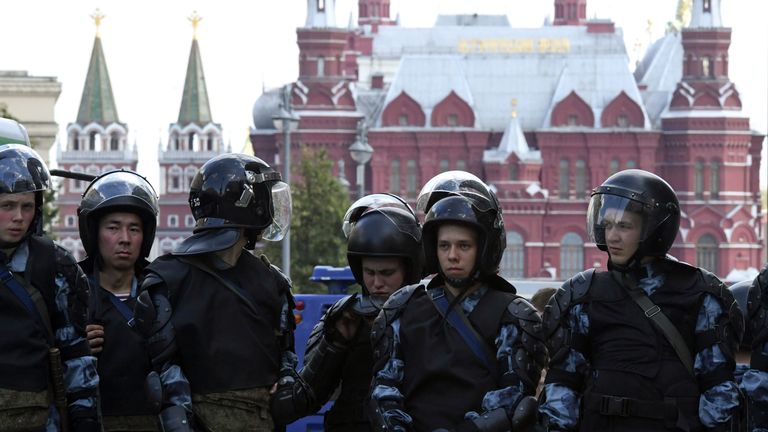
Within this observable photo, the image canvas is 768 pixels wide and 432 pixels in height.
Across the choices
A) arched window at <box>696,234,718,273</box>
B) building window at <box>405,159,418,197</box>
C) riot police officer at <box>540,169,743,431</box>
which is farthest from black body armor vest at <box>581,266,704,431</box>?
building window at <box>405,159,418,197</box>

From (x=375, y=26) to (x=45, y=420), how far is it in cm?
10047

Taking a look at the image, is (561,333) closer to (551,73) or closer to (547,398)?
(547,398)

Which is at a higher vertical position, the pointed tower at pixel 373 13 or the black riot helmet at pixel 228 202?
the pointed tower at pixel 373 13

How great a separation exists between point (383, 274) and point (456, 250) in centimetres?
Result: 85

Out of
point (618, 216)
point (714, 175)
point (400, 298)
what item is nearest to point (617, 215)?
point (618, 216)

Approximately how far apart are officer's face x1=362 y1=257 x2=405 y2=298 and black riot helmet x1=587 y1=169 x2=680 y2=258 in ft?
3.45

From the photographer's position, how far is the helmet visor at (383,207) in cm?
776

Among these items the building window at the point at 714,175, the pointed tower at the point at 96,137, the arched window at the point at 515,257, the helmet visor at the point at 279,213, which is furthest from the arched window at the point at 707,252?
the helmet visor at the point at 279,213

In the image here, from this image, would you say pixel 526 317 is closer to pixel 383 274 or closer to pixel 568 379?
pixel 568 379

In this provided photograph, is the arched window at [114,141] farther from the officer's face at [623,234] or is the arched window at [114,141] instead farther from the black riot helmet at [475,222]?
the officer's face at [623,234]

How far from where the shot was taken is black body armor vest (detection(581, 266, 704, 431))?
6.66 m

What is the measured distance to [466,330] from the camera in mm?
6859

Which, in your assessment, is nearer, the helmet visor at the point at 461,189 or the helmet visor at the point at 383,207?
the helmet visor at the point at 461,189

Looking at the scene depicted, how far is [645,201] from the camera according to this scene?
22.5 ft
